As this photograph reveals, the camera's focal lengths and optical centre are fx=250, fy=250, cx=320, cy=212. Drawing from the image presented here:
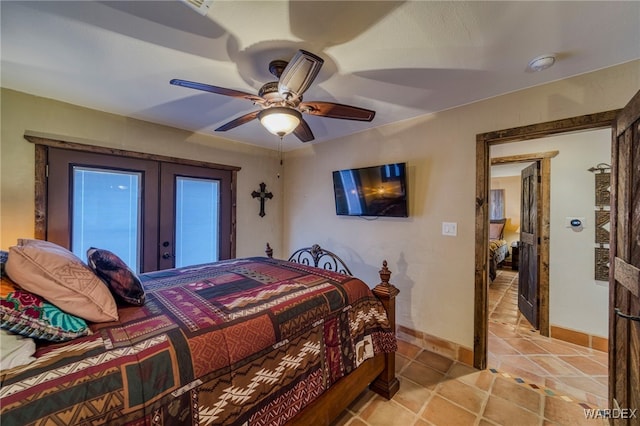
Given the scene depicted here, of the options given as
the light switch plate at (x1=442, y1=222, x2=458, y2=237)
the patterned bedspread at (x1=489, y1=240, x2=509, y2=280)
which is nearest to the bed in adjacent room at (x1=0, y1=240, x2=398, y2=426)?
the light switch plate at (x1=442, y1=222, x2=458, y2=237)

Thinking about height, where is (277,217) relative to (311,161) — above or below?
below

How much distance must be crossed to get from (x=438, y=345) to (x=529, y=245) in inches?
70.1

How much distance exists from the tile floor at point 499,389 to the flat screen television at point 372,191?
4.78 ft

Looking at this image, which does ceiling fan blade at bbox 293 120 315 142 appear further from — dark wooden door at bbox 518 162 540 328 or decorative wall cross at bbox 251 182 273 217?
dark wooden door at bbox 518 162 540 328

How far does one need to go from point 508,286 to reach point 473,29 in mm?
4734

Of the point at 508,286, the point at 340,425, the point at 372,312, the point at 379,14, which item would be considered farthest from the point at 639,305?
the point at 508,286

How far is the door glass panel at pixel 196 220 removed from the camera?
3.05 m

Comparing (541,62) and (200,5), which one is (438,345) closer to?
(541,62)

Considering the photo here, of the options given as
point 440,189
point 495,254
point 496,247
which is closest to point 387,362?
point 440,189

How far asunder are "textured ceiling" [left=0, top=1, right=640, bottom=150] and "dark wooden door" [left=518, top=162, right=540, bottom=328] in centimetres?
156

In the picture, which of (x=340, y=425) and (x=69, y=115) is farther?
(x=69, y=115)

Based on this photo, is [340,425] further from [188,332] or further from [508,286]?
[508,286]

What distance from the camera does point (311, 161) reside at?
3.70m

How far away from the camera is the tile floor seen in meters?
1.67
